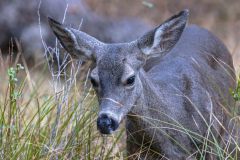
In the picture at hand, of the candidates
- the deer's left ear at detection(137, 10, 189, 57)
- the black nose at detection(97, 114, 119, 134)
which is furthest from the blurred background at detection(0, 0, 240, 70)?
the black nose at detection(97, 114, 119, 134)

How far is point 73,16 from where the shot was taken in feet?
43.8

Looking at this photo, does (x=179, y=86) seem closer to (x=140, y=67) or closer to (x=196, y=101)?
(x=196, y=101)

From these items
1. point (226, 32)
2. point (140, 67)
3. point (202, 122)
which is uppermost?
point (140, 67)

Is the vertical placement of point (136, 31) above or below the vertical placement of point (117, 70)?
below

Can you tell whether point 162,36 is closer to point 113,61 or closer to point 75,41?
point 113,61

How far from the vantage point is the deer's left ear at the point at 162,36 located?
6703mm

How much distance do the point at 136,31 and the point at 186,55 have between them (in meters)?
5.39

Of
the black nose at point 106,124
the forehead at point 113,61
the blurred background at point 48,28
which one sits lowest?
the blurred background at point 48,28

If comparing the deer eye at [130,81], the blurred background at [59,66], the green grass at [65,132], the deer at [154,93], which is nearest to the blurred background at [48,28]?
the blurred background at [59,66]

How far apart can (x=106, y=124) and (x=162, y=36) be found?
110cm

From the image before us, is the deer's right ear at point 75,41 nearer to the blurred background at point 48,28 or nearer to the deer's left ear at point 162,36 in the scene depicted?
the deer's left ear at point 162,36

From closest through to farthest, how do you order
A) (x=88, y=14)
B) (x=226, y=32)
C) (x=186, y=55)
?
(x=186, y=55)
(x=88, y=14)
(x=226, y=32)

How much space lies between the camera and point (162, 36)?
680cm

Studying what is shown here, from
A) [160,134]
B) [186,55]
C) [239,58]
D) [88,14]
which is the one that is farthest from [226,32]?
[160,134]
